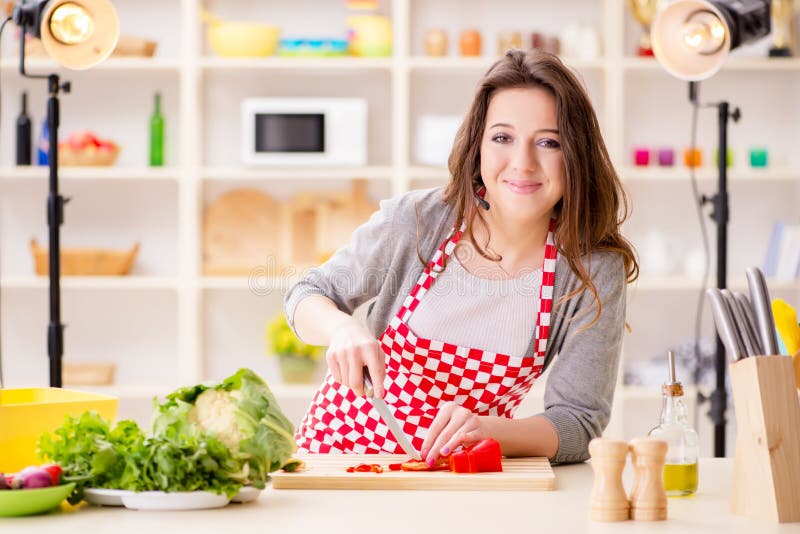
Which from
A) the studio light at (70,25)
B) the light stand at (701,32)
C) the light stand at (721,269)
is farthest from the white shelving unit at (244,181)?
the studio light at (70,25)

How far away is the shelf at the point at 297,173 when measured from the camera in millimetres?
4191

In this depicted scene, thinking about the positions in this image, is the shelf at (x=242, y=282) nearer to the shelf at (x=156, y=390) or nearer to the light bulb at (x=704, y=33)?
the shelf at (x=156, y=390)

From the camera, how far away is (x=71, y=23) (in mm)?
2916

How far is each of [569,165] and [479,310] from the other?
1.05ft

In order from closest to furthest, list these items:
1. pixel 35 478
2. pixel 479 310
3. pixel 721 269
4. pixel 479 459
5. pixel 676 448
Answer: pixel 35 478, pixel 676 448, pixel 479 459, pixel 479 310, pixel 721 269

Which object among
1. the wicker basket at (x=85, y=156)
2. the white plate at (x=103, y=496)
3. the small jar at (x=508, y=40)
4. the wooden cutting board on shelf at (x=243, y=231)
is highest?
the small jar at (x=508, y=40)

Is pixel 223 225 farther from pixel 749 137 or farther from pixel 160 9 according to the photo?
pixel 749 137

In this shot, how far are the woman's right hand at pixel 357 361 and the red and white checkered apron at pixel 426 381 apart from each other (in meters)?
0.38

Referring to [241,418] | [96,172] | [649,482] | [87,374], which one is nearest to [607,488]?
[649,482]

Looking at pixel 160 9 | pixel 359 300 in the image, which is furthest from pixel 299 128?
pixel 359 300

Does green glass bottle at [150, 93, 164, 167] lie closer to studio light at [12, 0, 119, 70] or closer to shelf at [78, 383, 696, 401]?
shelf at [78, 383, 696, 401]

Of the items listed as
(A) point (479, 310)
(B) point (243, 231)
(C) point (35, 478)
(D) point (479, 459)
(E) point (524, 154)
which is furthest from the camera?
(B) point (243, 231)

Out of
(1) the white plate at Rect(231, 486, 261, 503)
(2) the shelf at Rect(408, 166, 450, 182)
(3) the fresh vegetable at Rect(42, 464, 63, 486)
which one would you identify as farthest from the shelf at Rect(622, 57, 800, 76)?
(3) the fresh vegetable at Rect(42, 464, 63, 486)

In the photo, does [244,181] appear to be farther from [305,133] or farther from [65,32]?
[65,32]
